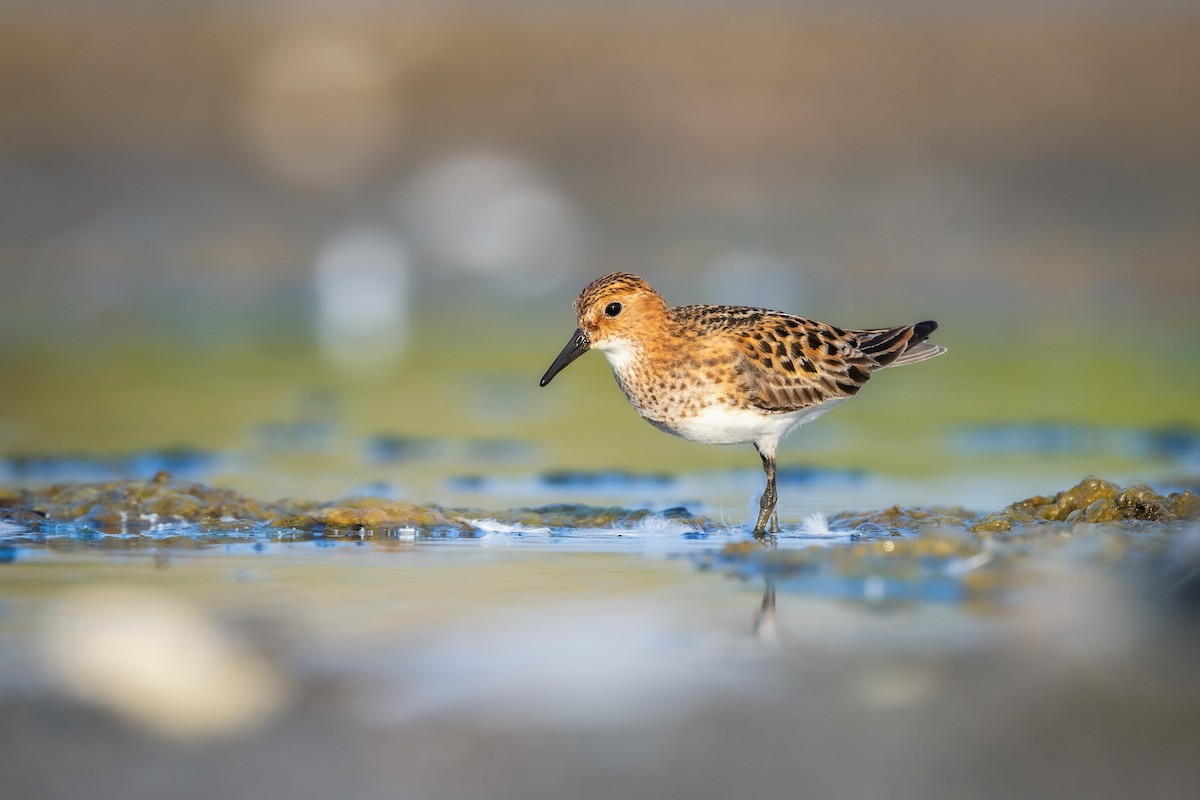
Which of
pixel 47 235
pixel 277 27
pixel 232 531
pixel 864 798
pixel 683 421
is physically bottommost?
pixel 864 798

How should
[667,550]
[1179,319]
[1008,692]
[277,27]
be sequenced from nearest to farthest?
[1008,692] < [667,550] < [1179,319] < [277,27]

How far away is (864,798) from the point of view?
3758mm

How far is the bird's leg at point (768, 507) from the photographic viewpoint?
7.57 metres

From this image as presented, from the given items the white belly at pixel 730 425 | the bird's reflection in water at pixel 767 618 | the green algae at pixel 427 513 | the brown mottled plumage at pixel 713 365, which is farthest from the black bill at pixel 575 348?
the bird's reflection in water at pixel 767 618

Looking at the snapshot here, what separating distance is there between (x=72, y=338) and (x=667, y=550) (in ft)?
31.3

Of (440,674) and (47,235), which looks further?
(47,235)

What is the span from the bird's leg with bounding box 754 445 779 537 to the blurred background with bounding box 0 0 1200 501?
1.70 metres

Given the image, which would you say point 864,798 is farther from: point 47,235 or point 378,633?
point 47,235

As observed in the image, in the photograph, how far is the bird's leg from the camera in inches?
298

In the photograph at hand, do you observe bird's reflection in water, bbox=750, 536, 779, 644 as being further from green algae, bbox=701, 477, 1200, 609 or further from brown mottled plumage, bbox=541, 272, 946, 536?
brown mottled plumage, bbox=541, 272, 946, 536

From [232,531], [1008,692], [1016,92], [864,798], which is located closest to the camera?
[864,798]

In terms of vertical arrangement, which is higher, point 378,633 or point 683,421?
point 683,421

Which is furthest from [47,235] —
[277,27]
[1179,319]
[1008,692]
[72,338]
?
[1008,692]

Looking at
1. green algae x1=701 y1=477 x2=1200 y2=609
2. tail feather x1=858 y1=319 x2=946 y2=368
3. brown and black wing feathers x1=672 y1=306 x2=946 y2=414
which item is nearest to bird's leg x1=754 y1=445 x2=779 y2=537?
brown and black wing feathers x1=672 y1=306 x2=946 y2=414
